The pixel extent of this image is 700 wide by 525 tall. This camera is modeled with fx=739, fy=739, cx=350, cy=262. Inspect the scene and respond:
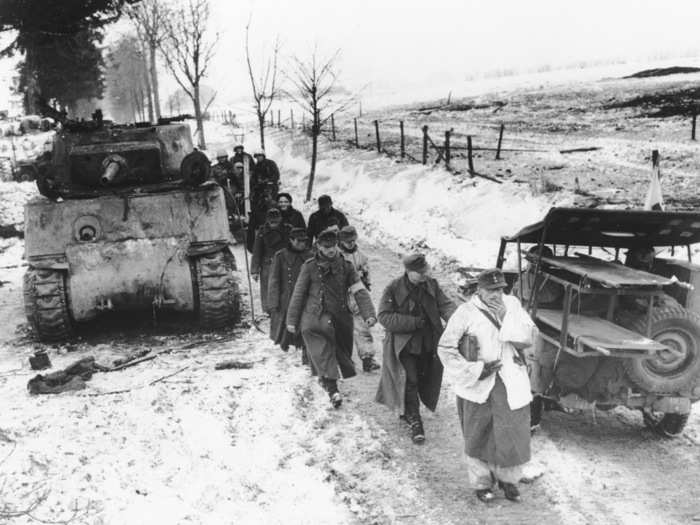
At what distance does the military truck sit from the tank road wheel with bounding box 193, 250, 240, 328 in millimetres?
4298

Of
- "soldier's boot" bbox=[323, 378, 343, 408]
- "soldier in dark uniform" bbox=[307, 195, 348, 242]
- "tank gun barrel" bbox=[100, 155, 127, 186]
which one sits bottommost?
"soldier's boot" bbox=[323, 378, 343, 408]

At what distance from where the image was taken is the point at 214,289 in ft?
31.6

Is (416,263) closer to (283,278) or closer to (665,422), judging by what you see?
(283,278)

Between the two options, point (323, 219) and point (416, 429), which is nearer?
point (416, 429)

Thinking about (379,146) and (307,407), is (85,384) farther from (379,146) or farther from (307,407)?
(379,146)

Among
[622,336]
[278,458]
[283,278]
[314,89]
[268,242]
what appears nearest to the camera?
[622,336]

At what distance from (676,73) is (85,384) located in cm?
3823

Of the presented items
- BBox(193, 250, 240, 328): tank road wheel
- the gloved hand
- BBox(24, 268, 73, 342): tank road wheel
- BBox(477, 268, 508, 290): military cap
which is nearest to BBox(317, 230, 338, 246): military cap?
BBox(477, 268, 508, 290): military cap

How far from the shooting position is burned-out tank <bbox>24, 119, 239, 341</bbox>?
9328 mm

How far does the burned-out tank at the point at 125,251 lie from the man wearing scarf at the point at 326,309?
2.59m

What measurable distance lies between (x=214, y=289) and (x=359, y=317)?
213 centimetres

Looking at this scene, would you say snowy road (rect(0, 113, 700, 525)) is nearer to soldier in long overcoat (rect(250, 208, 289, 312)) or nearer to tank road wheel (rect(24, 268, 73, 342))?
tank road wheel (rect(24, 268, 73, 342))

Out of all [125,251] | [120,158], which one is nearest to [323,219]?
A: [125,251]

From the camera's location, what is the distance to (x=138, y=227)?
31.5 feet
